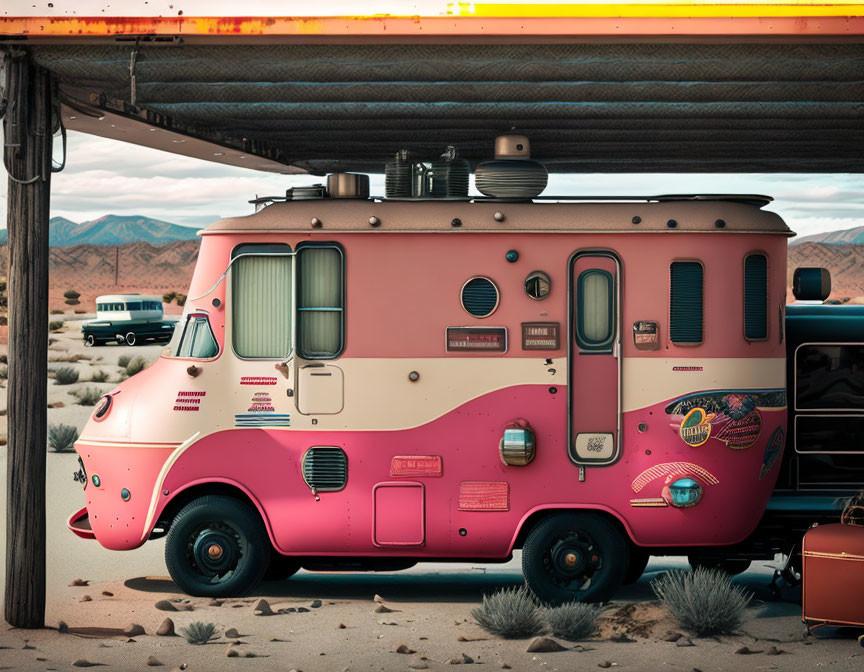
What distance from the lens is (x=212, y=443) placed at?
891cm

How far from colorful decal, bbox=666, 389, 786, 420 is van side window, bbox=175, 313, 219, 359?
351cm

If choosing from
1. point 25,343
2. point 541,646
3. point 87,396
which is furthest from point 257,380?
point 87,396

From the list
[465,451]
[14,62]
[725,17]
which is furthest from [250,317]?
[725,17]

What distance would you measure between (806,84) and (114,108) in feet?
18.2

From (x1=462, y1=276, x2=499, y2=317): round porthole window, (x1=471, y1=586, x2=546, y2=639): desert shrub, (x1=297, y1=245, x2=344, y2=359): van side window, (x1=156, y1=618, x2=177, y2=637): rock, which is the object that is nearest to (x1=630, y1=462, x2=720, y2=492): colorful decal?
(x1=471, y1=586, x2=546, y2=639): desert shrub

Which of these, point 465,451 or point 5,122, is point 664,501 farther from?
point 5,122

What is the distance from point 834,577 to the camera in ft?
26.3

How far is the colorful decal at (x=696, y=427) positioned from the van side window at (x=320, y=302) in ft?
8.66

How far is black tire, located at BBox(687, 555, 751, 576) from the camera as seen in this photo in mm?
9742

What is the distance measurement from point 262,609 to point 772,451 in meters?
3.98

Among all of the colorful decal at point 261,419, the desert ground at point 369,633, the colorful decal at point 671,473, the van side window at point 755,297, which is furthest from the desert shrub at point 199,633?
the van side window at point 755,297

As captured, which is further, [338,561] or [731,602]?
[338,561]

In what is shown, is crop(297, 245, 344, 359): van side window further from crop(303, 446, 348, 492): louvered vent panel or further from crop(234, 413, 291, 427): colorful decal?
crop(303, 446, 348, 492): louvered vent panel

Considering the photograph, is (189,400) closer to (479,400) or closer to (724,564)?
(479,400)
